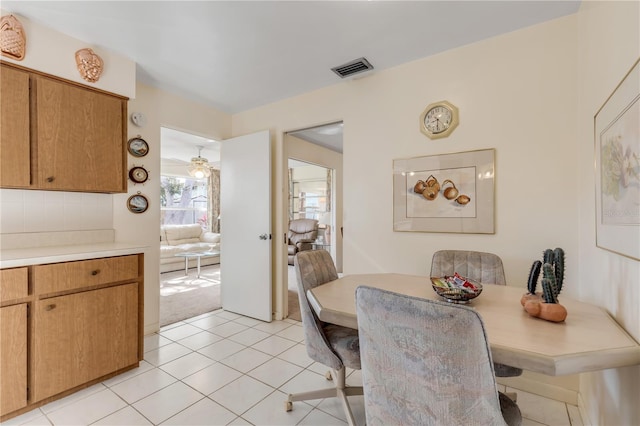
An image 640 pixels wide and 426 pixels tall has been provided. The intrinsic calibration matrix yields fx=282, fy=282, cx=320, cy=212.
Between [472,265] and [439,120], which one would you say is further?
[439,120]

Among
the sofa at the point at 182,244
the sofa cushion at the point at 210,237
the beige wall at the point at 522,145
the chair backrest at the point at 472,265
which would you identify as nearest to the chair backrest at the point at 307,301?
the chair backrest at the point at 472,265

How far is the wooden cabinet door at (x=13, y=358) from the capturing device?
61.7 inches

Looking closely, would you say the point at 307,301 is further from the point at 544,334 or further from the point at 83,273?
the point at 83,273

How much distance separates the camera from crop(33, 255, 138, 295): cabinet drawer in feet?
5.65

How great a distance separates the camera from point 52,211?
7.25ft

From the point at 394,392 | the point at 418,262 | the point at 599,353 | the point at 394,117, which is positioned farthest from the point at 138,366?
the point at 394,117

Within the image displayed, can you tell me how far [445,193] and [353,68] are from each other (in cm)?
133

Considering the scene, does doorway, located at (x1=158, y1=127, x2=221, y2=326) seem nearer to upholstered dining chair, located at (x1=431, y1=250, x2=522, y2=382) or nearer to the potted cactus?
upholstered dining chair, located at (x1=431, y1=250, x2=522, y2=382)

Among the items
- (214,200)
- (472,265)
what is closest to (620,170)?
(472,265)

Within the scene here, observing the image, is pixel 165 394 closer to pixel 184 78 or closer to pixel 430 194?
pixel 430 194

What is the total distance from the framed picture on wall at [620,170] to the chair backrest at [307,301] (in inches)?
50.9

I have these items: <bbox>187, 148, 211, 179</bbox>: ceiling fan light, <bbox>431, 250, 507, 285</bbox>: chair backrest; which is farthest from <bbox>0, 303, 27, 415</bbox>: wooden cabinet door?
<bbox>187, 148, 211, 179</bbox>: ceiling fan light

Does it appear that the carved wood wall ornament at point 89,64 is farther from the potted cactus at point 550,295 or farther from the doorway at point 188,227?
the potted cactus at point 550,295

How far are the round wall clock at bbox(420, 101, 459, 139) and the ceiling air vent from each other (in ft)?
2.11
